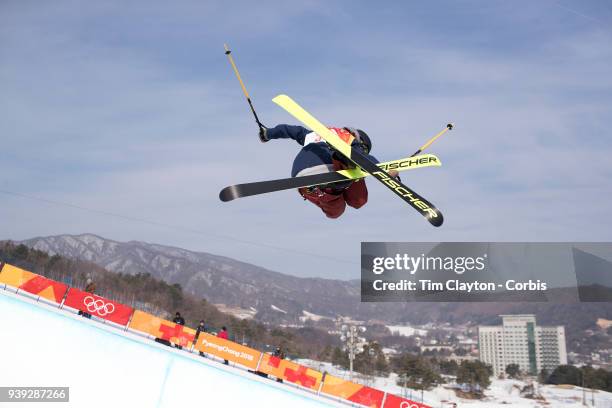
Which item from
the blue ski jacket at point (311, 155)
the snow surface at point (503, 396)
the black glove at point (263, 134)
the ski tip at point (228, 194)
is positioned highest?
the snow surface at point (503, 396)

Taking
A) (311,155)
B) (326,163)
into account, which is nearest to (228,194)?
(311,155)

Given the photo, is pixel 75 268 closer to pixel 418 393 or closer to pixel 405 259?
pixel 418 393

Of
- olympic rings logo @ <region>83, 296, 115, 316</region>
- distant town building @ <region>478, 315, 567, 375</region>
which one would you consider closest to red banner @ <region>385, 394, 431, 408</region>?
olympic rings logo @ <region>83, 296, 115, 316</region>

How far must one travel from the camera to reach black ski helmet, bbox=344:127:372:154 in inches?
267

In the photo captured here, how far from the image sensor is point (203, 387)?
1623 centimetres

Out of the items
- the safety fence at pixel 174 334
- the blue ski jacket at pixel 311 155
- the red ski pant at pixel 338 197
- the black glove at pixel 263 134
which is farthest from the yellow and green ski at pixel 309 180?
the safety fence at pixel 174 334

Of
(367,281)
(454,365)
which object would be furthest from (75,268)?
(367,281)

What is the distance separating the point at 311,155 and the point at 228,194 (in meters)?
1.04

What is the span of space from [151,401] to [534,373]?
85.7m

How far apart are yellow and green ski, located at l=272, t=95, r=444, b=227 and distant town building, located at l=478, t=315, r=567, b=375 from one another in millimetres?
92433

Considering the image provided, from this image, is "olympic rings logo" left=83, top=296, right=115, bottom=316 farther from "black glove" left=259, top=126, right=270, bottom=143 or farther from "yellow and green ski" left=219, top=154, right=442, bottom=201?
"yellow and green ski" left=219, top=154, right=442, bottom=201

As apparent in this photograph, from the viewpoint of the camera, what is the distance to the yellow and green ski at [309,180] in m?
6.43

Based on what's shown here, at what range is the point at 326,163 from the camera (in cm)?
674

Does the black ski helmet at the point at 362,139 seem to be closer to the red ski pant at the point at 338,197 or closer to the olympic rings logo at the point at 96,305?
the red ski pant at the point at 338,197
